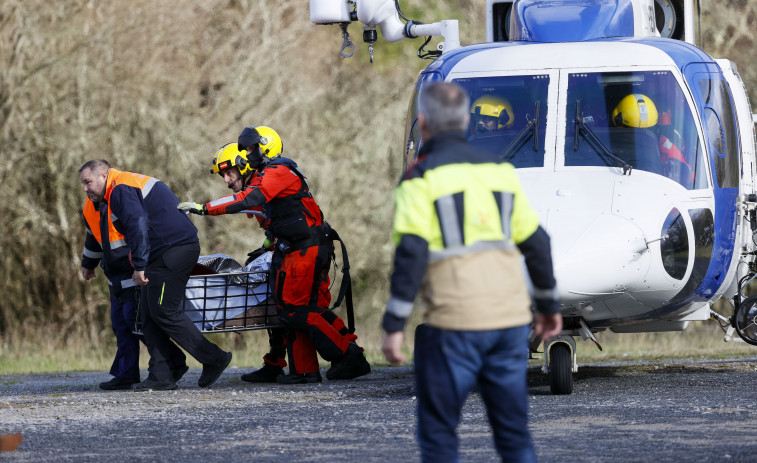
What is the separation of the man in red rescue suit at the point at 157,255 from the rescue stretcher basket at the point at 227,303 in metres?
0.31

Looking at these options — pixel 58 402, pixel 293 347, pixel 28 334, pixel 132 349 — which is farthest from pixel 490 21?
pixel 28 334

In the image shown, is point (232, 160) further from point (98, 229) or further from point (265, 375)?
point (265, 375)

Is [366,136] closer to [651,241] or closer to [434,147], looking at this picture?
[651,241]

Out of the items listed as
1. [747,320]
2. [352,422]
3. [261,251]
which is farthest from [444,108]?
[261,251]

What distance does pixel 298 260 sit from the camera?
11.3m

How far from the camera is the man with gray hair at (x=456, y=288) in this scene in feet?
16.3

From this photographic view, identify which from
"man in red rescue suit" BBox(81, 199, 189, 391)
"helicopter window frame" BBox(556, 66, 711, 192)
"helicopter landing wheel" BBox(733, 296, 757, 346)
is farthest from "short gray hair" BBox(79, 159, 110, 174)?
"helicopter landing wheel" BBox(733, 296, 757, 346)

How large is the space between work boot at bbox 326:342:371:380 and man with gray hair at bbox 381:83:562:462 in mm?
6571

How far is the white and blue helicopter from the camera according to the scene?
29.6 feet

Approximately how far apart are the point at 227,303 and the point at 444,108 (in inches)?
252

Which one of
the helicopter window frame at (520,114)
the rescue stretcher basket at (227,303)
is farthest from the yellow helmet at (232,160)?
the helicopter window frame at (520,114)

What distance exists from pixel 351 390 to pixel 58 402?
227cm

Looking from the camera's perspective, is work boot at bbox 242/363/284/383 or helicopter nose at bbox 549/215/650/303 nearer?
helicopter nose at bbox 549/215/650/303

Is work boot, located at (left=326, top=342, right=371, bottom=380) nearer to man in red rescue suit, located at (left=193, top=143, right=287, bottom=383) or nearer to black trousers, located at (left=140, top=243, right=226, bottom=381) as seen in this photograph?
man in red rescue suit, located at (left=193, top=143, right=287, bottom=383)
